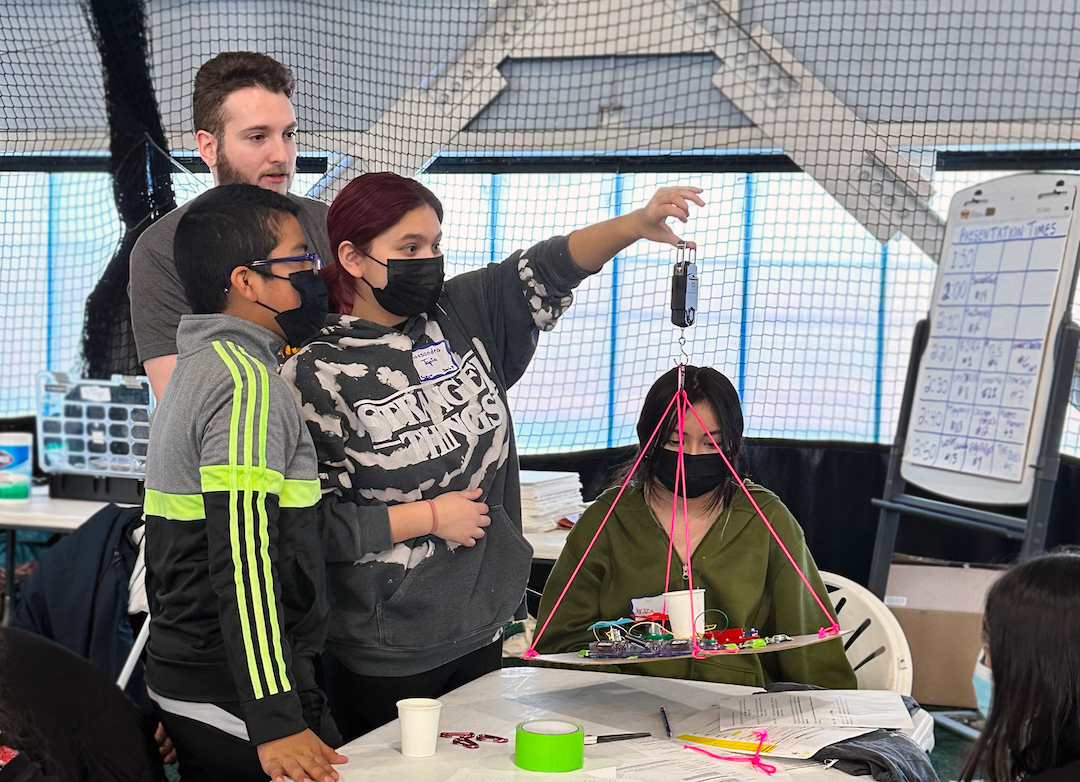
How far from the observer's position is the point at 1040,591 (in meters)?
1.39

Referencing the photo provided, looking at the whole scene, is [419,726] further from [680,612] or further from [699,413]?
[699,413]

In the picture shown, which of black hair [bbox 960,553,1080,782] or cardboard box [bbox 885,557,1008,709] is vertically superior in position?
black hair [bbox 960,553,1080,782]

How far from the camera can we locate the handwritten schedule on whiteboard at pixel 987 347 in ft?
10.5

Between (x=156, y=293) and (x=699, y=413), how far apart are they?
3.17 ft

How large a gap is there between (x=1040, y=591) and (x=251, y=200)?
3.94 feet

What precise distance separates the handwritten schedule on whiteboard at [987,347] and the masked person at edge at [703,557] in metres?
1.58

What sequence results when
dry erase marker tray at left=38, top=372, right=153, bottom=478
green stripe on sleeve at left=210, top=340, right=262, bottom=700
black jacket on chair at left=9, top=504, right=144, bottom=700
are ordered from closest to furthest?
green stripe on sleeve at left=210, top=340, right=262, bottom=700, black jacket on chair at left=9, top=504, right=144, bottom=700, dry erase marker tray at left=38, top=372, right=153, bottom=478

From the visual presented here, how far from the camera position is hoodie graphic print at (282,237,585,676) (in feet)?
5.02

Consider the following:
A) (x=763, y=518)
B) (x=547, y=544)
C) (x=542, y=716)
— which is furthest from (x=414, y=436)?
(x=547, y=544)

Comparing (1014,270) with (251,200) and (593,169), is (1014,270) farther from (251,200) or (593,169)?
(251,200)

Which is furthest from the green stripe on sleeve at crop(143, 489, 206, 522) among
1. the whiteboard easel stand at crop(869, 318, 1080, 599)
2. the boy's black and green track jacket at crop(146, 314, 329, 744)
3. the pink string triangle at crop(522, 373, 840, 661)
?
the whiteboard easel stand at crop(869, 318, 1080, 599)

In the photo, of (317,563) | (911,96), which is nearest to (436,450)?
(317,563)

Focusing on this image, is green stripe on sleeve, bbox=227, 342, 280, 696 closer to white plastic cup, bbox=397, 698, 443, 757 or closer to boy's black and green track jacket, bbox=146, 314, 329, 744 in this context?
boy's black and green track jacket, bbox=146, 314, 329, 744

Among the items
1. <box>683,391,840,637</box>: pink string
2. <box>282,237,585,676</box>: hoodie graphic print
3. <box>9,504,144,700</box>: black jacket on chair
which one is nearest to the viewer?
<box>282,237,585,676</box>: hoodie graphic print
